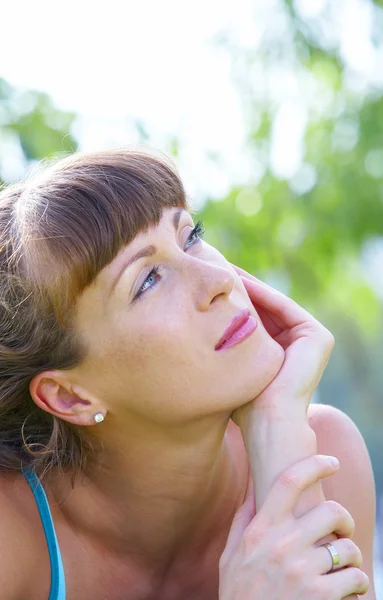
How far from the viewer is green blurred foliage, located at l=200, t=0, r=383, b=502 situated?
9.12m

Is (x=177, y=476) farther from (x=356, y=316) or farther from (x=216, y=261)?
(x=356, y=316)

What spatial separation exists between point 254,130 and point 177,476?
279 inches

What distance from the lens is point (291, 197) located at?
977 centimetres

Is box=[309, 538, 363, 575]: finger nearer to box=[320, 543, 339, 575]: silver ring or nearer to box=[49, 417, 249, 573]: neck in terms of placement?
box=[320, 543, 339, 575]: silver ring

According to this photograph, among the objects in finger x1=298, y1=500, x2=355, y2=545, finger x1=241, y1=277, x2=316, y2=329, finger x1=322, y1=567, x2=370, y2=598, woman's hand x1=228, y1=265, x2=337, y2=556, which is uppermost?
finger x1=241, y1=277, x2=316, y2=329

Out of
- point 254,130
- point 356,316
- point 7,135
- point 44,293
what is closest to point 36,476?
point 44,293

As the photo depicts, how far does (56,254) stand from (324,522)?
3.82ft

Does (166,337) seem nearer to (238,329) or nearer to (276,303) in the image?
(238,329)

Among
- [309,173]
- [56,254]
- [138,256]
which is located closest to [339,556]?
[138,256]

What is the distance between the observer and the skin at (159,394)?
2621mm

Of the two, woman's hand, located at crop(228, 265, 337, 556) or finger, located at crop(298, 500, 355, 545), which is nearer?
finger, located at crop(298, 500, 355, 545)

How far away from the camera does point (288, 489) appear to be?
2.56 metres

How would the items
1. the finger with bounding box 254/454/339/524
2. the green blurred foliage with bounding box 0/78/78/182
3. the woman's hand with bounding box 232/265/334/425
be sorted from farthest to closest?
the green blurred foliage with bounding box 0/78/78/182 → the woman's hand with bounding box 232/265/334/425 → the finger with bounding box 254/454/339/524

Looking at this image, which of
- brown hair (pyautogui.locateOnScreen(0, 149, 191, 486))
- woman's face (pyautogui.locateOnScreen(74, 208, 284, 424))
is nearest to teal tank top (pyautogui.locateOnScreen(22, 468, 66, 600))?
brown hair (pyautogui.locateOnScreen(0, 149, 191, 486))
